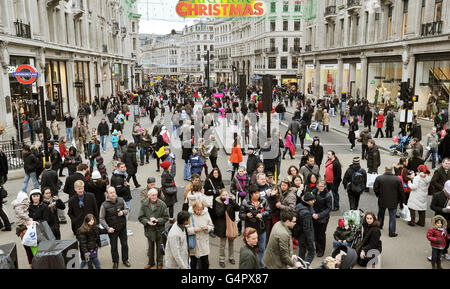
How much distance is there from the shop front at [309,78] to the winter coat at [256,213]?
39.4m

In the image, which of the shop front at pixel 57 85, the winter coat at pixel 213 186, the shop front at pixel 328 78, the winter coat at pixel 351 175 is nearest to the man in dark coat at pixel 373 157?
the winter coat at pixel 351 175

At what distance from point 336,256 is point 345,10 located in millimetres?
33377

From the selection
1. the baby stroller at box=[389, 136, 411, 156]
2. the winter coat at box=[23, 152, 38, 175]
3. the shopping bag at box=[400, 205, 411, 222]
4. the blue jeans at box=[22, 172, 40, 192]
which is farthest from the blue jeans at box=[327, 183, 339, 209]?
the blue jeans at box=[22, 172, 40, 192]

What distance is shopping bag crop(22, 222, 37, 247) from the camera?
6.46 metres

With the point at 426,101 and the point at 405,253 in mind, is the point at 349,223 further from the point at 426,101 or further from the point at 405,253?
the point at 426,101

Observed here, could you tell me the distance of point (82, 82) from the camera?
33.2 m

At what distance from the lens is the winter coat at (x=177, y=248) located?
18.6 feet

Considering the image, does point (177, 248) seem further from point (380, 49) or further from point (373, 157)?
point (380, 49)

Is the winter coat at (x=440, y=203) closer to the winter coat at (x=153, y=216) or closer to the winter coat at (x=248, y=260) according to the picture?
the winter coat at (x=248, y=260)

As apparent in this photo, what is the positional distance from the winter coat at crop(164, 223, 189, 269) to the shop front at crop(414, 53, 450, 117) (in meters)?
21.8

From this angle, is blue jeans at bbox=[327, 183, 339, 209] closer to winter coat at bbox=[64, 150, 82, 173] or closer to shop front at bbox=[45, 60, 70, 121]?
winter coat at bbox=[64, 150, 82, 173]

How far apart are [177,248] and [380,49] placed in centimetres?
2776
